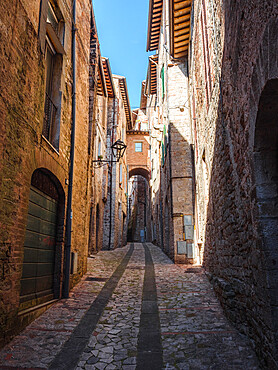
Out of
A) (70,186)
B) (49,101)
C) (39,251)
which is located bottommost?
(39,251)

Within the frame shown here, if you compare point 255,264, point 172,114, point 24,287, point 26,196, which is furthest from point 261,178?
point 172,114

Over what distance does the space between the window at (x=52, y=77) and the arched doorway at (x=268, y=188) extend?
406 cm

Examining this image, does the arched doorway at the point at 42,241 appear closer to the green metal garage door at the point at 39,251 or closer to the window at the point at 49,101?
the green metal garage door at the point at 39,251

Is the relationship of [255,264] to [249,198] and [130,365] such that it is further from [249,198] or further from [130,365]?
[130,365]

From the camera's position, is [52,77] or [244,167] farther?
[52,77]

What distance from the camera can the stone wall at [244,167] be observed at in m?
2.58

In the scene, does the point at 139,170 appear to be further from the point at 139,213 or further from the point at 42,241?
the point at 42,241

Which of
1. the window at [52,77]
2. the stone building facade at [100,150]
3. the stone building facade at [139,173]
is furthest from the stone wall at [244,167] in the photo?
the stone building facade at [139,173]

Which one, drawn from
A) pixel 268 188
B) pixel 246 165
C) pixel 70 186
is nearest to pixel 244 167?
pixel 246 165

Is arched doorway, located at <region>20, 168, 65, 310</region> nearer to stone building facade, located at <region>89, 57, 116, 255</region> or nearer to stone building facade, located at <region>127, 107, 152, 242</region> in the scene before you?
stone building facade, located at <region>89, 57, 116, 255</region>

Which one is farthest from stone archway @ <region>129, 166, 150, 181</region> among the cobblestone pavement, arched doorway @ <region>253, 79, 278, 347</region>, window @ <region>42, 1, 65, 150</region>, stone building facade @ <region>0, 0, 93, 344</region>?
arched doorway @ <region>253, 79, 278, 347</region>

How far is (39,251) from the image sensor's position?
16.8 feet

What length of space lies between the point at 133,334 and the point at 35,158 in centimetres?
297

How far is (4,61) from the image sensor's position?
11.8 feet
